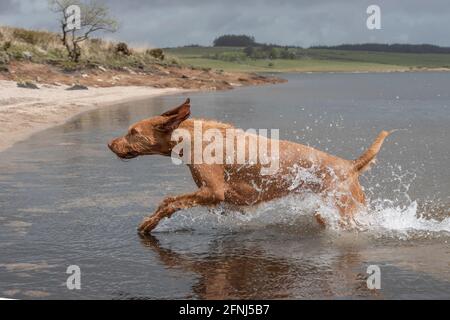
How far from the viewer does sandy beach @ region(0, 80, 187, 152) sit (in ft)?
65.9

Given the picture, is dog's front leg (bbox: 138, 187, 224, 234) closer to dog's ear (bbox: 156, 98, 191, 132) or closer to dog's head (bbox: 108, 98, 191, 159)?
dog's head (bbox: 108, 98, 191, 159)

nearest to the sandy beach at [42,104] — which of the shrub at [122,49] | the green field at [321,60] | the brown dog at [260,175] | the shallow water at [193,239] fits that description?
the shallow water at [193,239]

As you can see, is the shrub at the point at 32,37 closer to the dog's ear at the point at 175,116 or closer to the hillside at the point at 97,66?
the hillside at the point at 97,66

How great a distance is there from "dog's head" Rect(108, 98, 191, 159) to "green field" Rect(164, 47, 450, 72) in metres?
96.7

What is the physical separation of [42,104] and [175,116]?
1956 centimetres

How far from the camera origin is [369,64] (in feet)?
493

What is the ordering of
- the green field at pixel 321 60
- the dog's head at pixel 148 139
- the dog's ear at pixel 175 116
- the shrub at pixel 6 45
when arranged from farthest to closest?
the green field at pixel 321 60, the shrub at pixel 6 45, the dog's head at pixel 148 139, the dog's ear at pixel 175 116

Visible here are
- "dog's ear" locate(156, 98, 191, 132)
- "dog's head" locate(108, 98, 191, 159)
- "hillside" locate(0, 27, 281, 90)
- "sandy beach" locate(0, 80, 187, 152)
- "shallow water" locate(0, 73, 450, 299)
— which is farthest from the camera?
"hillside" locate(0, 27, 281, 90)

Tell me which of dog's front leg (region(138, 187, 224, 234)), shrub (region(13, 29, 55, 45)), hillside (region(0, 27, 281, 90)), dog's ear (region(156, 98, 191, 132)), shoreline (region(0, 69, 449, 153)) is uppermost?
shrub (region(13, 29, 55, 45))

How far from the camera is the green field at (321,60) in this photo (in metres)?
119

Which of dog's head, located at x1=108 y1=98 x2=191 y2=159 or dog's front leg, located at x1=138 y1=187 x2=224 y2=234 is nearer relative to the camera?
dog's front leg, located at x1=138 y1=187 x2=224 y2=234

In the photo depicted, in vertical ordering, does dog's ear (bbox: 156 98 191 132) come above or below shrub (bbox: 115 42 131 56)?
below

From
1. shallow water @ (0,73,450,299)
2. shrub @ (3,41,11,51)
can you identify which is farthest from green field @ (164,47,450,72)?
shallow water @ (0,73,450,299)
